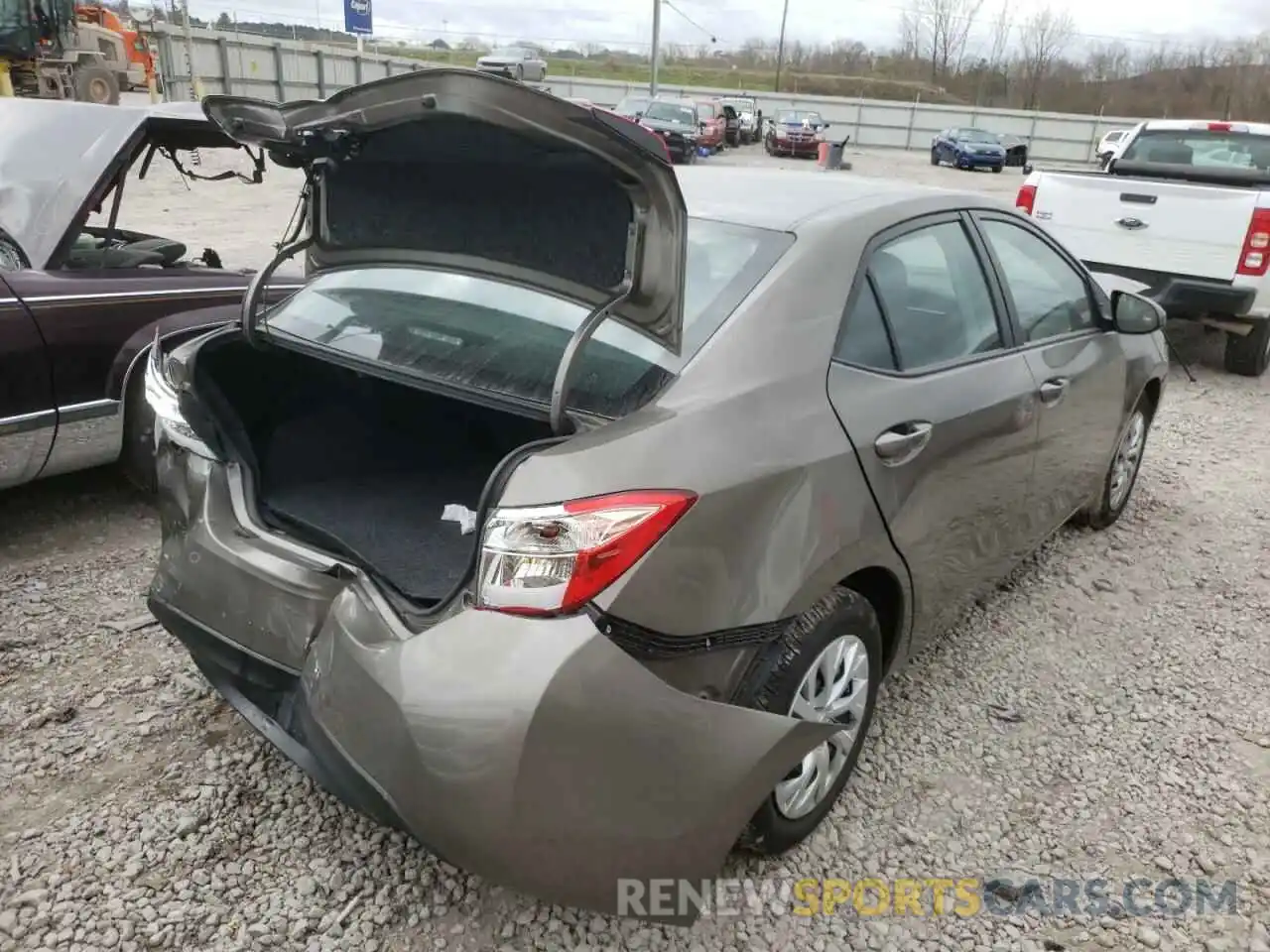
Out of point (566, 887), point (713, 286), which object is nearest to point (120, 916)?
point (566, 887)

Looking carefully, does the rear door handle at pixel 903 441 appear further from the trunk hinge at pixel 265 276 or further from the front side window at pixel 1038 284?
the trunk hinge at pixel 265 276

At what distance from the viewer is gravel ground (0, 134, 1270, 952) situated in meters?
2.23

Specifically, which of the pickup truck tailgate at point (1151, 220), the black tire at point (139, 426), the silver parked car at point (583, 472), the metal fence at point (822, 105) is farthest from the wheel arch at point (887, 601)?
the metal fence at point (822, 105)

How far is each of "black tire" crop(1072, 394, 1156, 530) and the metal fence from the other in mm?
32766

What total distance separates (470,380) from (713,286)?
0.66 metres

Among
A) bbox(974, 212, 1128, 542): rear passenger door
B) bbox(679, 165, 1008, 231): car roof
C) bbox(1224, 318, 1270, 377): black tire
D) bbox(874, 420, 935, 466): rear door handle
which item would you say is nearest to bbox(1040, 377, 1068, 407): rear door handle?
bbox(974, 212, 1128, 542): rear passenger door

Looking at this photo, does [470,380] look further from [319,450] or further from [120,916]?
[120,916]

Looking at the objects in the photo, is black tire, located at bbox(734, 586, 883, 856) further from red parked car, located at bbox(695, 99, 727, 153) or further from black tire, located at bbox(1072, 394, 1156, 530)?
red parked car, located at bbox(695, 99, 727, 153)

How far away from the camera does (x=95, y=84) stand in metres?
22.0

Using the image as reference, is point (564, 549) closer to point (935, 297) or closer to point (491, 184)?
point (491, 184)

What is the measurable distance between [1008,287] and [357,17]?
28.6 meters

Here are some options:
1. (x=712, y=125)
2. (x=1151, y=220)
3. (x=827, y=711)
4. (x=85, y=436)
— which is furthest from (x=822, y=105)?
(x=827, y=711)

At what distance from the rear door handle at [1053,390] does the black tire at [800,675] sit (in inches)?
46.1

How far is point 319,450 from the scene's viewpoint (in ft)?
9.67
